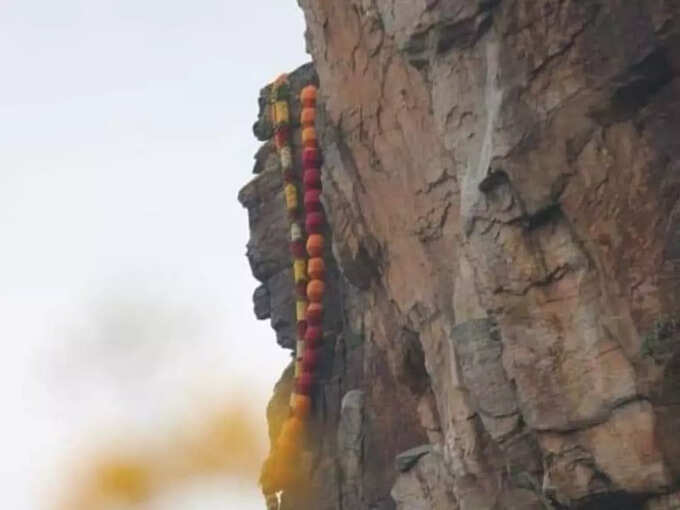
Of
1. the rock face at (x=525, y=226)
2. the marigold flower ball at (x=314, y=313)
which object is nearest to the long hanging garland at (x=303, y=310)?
the marigold flower ball at (x=314, y=313)

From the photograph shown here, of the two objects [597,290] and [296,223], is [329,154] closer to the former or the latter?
[296,223]

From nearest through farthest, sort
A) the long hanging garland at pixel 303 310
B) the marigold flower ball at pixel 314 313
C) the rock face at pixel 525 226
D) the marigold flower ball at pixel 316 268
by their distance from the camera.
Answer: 1. the rock face at pixel 525 226
2. the long hanging garland at pixel 303 310
3. the marigold flower ball at pixel 316 268
4. the marigold flower ball at pixel 314 313

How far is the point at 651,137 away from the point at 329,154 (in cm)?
1030

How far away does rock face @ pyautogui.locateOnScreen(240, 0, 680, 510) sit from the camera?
1622 cm

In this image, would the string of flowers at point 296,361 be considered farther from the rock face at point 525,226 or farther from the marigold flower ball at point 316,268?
the rock face at point 525,226

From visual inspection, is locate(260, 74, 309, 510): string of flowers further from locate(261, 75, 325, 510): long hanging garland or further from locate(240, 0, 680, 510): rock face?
locate(240, 0, 680, 510): rock face

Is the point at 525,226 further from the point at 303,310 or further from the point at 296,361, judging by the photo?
the point at 296,361

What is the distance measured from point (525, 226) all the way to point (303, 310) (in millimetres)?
11236

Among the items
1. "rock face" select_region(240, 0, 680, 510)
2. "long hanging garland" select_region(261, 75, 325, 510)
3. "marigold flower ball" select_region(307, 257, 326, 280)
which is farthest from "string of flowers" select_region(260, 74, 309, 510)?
"rock face" select_region(240, 0, 680, 510)

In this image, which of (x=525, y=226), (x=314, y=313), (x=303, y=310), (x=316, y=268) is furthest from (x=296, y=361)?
(x=525, y=226)

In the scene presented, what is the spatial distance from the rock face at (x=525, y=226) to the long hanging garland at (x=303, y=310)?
14.5ft

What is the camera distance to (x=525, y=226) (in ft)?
57.4

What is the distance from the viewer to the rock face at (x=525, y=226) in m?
16.2

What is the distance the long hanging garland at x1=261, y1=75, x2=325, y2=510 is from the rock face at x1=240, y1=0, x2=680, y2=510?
4431 millimetres
